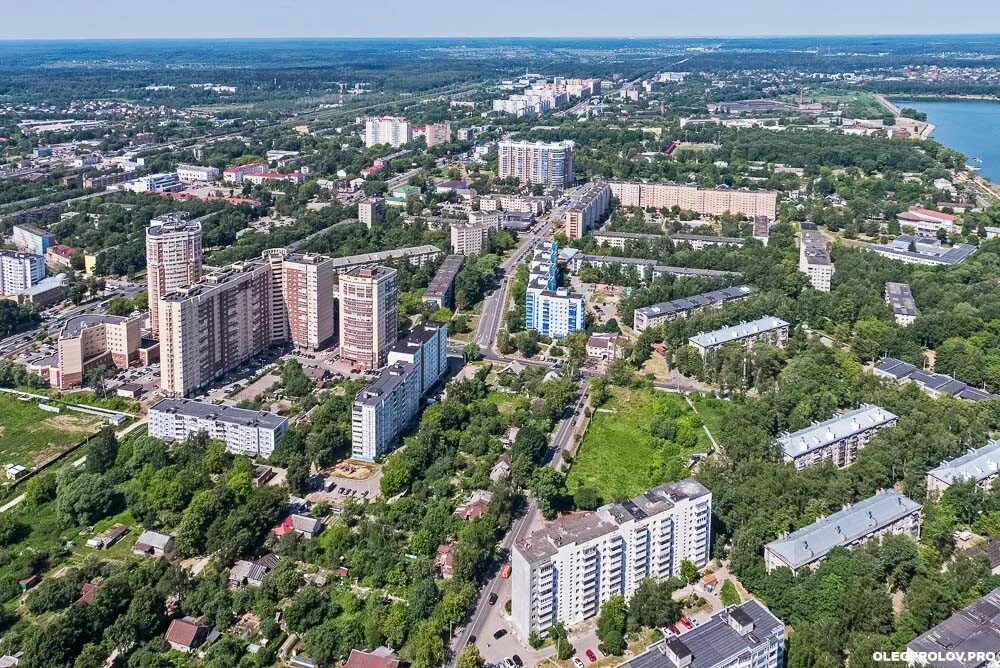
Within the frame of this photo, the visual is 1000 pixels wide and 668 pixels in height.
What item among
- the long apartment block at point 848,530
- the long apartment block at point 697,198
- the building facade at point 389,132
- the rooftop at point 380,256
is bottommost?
the long apartment block at point 848,530

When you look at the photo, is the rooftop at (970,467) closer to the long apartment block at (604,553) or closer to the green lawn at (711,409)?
the green lawn at (711,409)

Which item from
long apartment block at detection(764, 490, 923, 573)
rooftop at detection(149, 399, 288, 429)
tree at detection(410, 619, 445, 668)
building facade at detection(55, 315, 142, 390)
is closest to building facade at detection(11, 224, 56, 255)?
building facade at detection(55, 315, 142, 390)

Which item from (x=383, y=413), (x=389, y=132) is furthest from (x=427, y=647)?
(x=389, y=132)

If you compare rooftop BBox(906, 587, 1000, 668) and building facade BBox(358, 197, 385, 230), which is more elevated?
building facade BBox(358, 197, 385, 230)

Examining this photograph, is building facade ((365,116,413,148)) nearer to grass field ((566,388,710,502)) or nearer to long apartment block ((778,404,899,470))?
grass field ((566,388,710,502))

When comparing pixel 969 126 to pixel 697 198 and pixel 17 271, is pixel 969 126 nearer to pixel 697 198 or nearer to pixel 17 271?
pixel 697 198

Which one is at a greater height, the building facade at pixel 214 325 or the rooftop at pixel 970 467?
the building facade at pixel 214 325

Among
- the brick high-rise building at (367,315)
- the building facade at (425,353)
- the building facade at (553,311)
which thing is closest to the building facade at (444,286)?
the building facade at (553,311)

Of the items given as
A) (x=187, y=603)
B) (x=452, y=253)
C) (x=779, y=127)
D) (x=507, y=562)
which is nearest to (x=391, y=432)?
(x=507, y=562)
